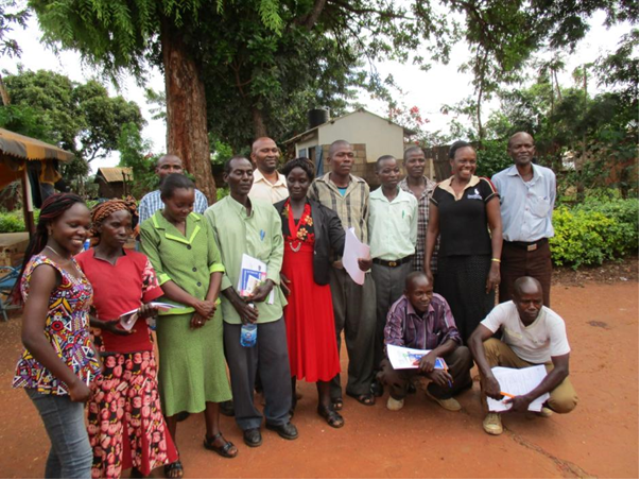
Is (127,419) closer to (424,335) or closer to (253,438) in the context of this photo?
(253,438)

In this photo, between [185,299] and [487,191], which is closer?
[185,299]

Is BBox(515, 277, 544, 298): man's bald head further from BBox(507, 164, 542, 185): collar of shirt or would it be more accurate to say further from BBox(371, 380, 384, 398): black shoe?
BBox(371, 380, 384, 398): black shoe

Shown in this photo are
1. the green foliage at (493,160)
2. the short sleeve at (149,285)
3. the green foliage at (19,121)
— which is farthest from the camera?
the green foliage at (493,160)

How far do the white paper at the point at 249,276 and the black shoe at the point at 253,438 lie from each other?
2.99 feet

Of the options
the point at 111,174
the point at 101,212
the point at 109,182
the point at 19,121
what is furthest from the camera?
the point at 111,174

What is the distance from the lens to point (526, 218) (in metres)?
3.50

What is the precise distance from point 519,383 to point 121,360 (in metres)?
2.56

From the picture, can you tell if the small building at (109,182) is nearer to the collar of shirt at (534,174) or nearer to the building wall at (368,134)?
the building wall at (368,134)

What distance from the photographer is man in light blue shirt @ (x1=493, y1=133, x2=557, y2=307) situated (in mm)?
3500

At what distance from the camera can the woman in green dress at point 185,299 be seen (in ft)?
8.37

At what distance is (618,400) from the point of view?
3.20 metres

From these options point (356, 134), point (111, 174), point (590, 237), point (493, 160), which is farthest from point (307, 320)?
point (111, 174)

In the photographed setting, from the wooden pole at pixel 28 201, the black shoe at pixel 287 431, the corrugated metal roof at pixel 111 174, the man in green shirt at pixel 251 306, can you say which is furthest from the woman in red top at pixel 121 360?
the corrugated metal roof at pixel 111 174

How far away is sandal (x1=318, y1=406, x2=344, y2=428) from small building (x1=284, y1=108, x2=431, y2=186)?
10.5 meters
